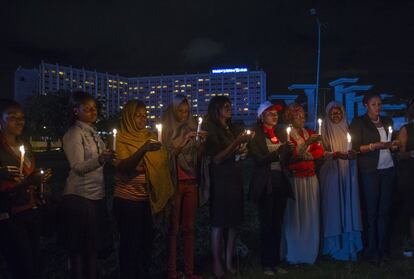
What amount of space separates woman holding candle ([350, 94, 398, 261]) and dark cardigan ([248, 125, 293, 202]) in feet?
3.84

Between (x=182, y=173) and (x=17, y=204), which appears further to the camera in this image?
(x=182, y=173)

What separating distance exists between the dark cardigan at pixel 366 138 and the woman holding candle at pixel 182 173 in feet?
7.45

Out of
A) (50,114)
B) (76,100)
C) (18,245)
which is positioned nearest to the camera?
(18,245)

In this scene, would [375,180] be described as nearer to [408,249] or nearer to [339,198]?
[339,198]

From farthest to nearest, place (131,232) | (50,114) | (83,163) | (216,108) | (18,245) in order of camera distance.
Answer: (50,114) → (216,108) → (131,232) → (83,163) → (18,245)

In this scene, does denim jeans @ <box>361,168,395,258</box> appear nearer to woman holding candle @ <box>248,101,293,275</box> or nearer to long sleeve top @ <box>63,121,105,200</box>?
woman holding candle @ <box>248,101,293,275</box>

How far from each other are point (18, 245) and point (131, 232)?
1030mm

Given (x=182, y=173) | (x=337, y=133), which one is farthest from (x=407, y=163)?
(x=182, y=173)

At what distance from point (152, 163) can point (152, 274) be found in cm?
170

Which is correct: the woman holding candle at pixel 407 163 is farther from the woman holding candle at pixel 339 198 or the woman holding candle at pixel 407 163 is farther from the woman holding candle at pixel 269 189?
the woman holding candle at pixel 269 189

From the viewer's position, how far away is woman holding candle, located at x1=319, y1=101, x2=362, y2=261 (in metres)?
5.63

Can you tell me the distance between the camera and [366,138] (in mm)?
5602

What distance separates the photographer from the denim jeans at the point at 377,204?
552 centimetres

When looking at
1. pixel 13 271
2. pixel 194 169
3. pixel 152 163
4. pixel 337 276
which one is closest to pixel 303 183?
pixel 337 276
